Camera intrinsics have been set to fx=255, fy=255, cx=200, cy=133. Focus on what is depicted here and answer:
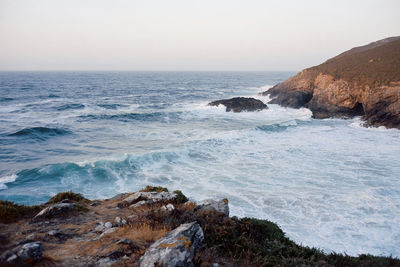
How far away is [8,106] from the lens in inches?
1704

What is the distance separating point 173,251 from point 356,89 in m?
38.9

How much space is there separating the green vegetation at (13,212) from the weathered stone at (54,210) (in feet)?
1.99

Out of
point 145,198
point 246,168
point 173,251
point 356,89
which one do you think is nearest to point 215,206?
point 145,198

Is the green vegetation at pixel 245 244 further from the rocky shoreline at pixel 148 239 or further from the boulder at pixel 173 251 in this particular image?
the boulder at pixel 173 251

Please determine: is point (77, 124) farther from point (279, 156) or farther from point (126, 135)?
point (279, 156)

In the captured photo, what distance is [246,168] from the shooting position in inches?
702

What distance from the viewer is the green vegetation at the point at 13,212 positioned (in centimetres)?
716

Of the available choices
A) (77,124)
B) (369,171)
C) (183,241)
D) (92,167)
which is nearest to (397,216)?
(369,171)

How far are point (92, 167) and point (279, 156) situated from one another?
13971 mm

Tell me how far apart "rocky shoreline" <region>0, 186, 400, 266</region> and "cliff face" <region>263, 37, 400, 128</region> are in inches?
1148

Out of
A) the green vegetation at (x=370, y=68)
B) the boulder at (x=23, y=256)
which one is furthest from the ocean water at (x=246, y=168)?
the boulder at (x=23, y=256)

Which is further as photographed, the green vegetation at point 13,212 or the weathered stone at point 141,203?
the weathered stone at point 141,203

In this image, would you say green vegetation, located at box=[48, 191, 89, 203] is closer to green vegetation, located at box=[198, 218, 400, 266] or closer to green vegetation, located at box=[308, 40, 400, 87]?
green vegetation, located at box=[198, 218, 400, 266]

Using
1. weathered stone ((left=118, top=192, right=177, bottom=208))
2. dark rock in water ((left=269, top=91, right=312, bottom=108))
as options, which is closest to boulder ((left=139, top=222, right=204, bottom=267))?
weathered stone ((left=118, top=192, right=177, bottom=208))
